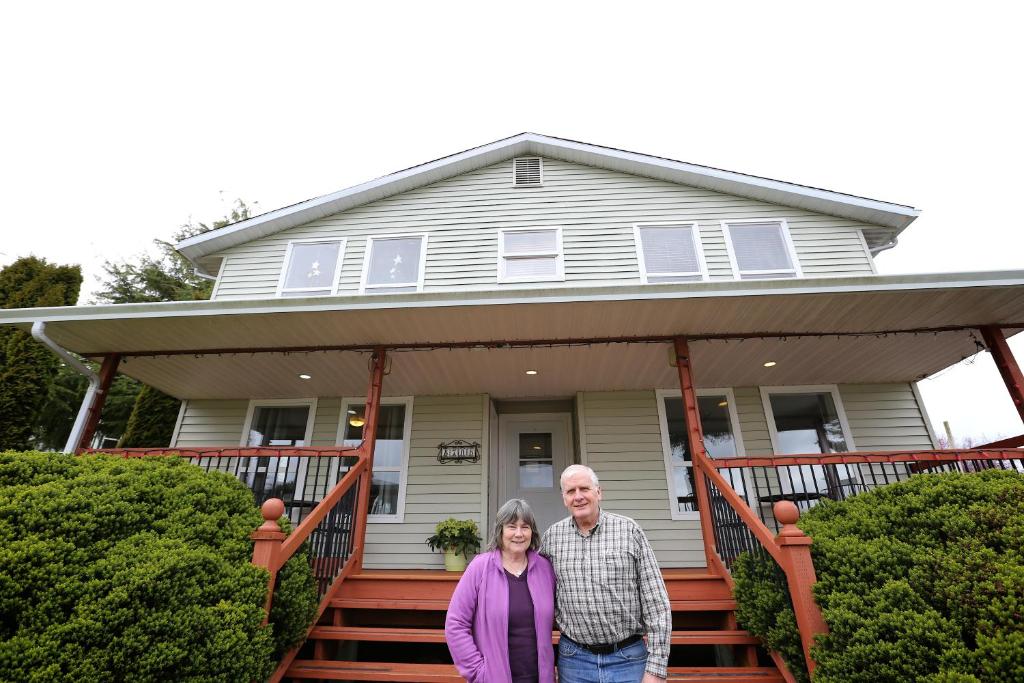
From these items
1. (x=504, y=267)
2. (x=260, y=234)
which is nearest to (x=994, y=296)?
(x=504, y=267)

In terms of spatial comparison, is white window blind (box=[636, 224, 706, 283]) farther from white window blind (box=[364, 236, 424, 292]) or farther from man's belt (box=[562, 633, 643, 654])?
man's belt (box=[562, 633, 643, 654])

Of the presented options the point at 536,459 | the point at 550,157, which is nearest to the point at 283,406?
the point at 536,459

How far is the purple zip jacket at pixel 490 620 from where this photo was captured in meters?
1.90

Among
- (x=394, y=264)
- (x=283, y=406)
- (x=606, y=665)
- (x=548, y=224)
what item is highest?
(x=548, y=224)

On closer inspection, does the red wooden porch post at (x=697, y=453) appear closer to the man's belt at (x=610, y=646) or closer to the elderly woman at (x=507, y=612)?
the man's belt at (x=610, y=646)

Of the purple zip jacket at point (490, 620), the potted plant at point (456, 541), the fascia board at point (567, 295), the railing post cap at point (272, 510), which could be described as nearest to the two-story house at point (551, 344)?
the fascia board at point (567, 295)

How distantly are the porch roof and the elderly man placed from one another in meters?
2.50

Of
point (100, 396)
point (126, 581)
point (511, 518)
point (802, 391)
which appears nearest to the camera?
point (511, 518)

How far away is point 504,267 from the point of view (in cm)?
750

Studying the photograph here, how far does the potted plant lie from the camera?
5.90m

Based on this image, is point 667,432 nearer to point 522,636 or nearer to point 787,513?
point 787,513

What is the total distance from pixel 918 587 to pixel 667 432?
4288mm

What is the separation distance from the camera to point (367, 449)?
4.71 metres

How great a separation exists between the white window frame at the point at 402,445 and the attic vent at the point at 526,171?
4290 millimetres
